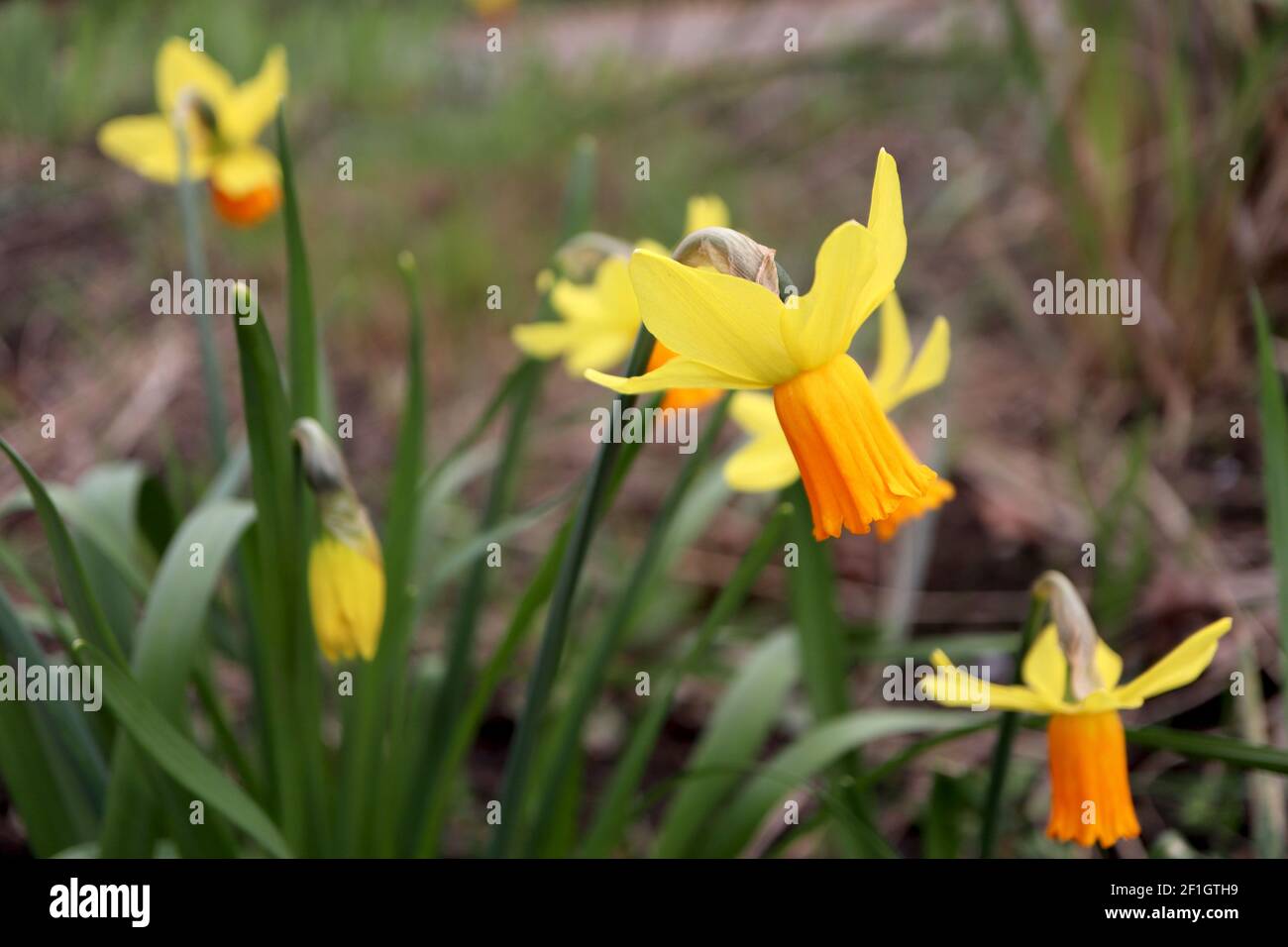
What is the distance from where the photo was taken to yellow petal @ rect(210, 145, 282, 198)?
70.9 inches

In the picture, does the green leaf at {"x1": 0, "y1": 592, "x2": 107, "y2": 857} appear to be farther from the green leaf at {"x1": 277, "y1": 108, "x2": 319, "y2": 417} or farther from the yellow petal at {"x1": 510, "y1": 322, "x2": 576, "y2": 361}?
the yellow petal at {"x1": 510, "y1": 322, "x2": 576, "y2": 361}

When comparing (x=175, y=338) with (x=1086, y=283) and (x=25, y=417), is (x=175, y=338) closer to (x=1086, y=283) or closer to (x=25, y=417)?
(x=25, y=417)

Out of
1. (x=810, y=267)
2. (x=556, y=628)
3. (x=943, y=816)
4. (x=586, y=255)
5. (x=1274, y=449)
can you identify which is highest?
(x=810, y=267)

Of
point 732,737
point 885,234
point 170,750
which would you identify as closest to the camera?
point 885,234

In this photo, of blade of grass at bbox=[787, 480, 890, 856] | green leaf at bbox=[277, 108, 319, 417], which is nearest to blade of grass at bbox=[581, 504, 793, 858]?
blade of grass at bbox=[787, 480, 890, 856]

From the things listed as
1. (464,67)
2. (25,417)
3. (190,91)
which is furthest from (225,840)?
(464,67)

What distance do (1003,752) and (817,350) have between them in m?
0.50

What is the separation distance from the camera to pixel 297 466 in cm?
114

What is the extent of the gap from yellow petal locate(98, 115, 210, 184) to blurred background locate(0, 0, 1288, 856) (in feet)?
1.34

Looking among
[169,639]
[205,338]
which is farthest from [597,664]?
[205,338]

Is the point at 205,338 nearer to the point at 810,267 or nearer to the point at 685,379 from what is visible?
the point at 685,379

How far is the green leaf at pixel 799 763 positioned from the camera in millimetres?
1286

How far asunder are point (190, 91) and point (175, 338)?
1.39 m

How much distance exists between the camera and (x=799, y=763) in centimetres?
129
